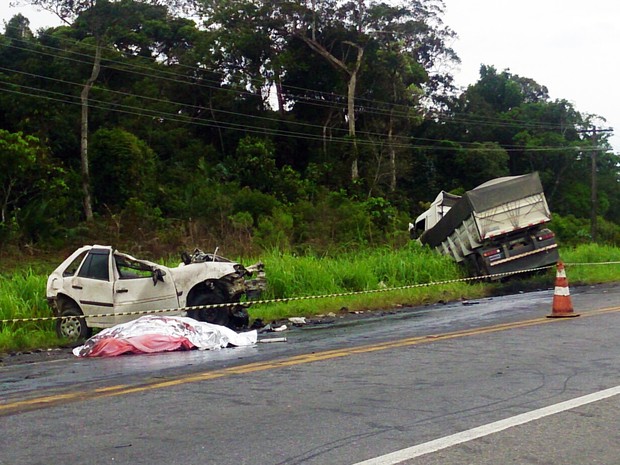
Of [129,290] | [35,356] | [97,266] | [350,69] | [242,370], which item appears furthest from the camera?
[350,69]

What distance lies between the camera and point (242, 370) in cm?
938

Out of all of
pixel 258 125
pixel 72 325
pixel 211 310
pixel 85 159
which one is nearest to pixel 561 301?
pixel 211 310

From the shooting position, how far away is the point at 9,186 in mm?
35781

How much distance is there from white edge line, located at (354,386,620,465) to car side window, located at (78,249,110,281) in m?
9.61

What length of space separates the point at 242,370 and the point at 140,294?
6050 millimetres

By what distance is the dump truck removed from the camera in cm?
2370

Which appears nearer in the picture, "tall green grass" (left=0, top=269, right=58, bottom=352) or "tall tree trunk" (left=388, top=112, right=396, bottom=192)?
"tall green grass" (left=0, top=269, right=58, bottom=352)

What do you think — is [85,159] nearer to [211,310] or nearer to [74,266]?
[74,266]

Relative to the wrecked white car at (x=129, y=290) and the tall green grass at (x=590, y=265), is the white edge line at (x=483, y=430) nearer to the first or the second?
the wrecked white car at (x=129, y=290)

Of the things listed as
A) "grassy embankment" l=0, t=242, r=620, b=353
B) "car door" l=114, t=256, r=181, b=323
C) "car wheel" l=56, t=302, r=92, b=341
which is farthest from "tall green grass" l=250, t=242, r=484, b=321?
"car wheel" l=56, t=302, r=92, b=341

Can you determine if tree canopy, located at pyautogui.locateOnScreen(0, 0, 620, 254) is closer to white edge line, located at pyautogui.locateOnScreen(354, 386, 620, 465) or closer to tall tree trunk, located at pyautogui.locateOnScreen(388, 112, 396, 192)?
tall tree trunk, located at pyautogui.locateOnScreen(388, 112, 396, 192)

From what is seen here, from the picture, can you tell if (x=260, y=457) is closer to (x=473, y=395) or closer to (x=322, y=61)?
(x=473, y=395)

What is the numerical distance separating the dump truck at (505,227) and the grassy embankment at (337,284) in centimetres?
79

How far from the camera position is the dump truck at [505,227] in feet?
77.8
